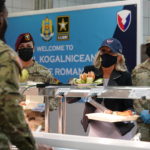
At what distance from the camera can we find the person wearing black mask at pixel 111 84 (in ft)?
9.61

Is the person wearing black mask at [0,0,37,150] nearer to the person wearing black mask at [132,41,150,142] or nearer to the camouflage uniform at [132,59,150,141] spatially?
the person wearing black mask at [132,41,150,142]

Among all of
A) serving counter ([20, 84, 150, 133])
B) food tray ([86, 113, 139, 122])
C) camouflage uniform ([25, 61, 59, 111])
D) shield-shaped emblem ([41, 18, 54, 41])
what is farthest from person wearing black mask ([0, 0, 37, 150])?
shield-shaped emblem ([41, 18, 54, 41])

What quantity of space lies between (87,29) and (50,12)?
699 millimetres

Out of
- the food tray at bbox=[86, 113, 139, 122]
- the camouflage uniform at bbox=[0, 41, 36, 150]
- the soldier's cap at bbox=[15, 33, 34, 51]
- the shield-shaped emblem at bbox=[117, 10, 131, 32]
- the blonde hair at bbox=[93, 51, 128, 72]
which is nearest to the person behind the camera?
the camouflage uniform at bbox=[0, 41, 36, 150]

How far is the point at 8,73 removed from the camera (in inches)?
47.9

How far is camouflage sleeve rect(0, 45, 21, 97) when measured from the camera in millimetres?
1204

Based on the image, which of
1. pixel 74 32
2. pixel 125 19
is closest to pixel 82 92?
pixel 125 19

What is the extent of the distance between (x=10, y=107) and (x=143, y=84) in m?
2.76

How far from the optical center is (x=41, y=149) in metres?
1.55

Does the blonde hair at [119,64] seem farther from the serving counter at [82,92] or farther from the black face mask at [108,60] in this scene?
the serving counter at [82,92]

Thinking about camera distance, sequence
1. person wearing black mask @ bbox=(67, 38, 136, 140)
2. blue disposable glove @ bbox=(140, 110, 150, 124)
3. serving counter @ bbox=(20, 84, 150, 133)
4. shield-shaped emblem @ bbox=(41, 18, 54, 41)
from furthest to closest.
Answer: shield-shaped emblem @ bbox=(41, 18, 54, 41)
blue disposable glove @ bbox=(140, 110, 150, 124)
person wearing black mask @ bbox=(67, 38, 136, 140)
serving counter @ bbox=(20, 84, 150, 133)

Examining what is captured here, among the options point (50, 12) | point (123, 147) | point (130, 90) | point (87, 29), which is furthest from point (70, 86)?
point (50, 12)

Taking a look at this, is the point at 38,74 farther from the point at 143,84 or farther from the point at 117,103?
the point at 117,103

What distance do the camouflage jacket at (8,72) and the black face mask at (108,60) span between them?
2.34 meters
